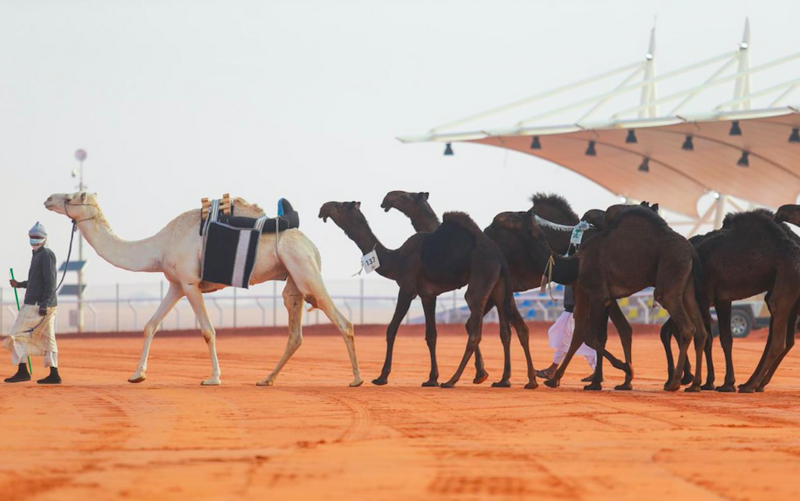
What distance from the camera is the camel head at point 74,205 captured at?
16.3 m

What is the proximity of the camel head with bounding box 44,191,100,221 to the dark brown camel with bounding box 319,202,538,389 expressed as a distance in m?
3.51

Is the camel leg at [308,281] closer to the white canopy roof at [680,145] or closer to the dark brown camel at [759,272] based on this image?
the dark brown camel at [759,272]

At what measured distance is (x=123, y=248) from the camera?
16375mm

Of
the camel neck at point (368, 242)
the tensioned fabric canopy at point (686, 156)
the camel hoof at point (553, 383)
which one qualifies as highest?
the tensioned fabric canopy at point (686, 156)

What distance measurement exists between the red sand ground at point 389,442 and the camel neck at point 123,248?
142 centimetres

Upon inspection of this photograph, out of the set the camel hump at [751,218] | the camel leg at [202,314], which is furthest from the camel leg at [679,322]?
the camel leg at [202,314]

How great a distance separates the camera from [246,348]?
30.2 meters

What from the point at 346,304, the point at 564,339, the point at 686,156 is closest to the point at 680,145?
the point at 686,156

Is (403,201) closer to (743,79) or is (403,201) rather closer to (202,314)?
(202,314)

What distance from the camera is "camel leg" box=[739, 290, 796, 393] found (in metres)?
14.4

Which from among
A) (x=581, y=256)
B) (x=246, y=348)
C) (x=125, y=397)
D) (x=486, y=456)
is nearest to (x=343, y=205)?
(x=581, y=256)

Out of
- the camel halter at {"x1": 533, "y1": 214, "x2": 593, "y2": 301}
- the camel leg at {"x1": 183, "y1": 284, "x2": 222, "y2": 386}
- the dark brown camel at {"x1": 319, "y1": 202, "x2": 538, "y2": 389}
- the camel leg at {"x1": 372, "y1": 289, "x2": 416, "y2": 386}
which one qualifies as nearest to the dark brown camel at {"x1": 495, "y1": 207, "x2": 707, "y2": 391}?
the camel halter at {"x1": 533, "y1": 214, "x2": 593, "y2": 301}

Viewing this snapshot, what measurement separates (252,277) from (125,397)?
2.67 meters

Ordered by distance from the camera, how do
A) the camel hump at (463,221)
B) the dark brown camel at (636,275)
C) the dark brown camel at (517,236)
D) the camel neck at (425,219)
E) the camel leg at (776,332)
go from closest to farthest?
the camel leg at (776,332)
the dark brown camel at (636,275)
the camel hump at (463,221)
the dark brown camel at (517,236)
the camel neck at (425,219)
